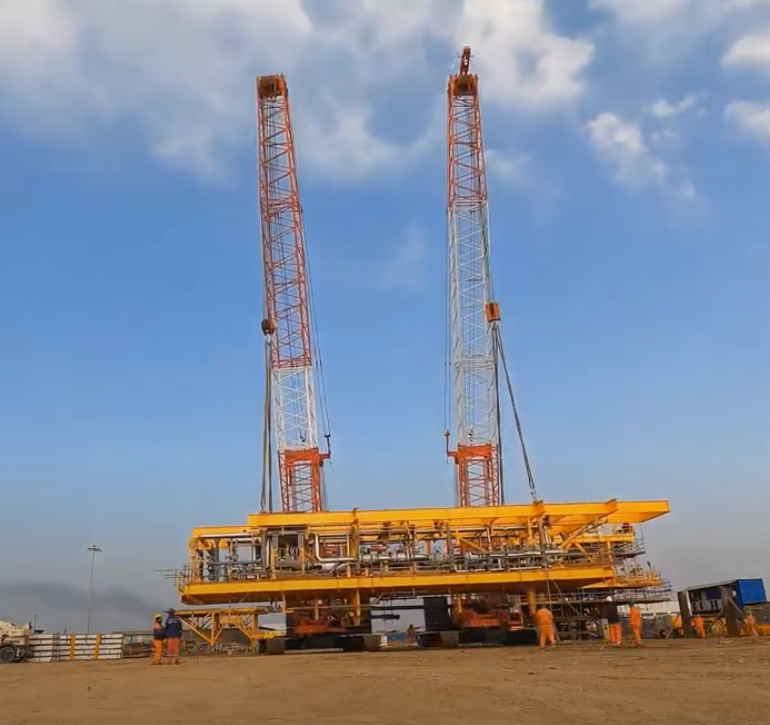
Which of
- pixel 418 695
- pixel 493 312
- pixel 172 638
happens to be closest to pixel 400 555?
pixel 172 638

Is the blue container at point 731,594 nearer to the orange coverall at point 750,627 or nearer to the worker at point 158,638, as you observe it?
the orange coverall at point 750,627

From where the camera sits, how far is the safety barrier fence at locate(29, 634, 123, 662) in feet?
158

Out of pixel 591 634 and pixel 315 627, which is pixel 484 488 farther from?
pixel 315 627

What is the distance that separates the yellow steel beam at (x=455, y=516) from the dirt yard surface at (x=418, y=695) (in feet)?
58.5

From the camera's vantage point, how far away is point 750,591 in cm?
5200

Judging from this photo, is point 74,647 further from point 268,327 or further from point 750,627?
point 750,627

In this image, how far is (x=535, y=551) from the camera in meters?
38.2

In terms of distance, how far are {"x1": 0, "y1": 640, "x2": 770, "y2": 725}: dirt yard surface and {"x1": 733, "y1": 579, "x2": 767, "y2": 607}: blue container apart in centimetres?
3508

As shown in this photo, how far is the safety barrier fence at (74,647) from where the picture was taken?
1896 inches

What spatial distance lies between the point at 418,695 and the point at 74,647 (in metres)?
43.1

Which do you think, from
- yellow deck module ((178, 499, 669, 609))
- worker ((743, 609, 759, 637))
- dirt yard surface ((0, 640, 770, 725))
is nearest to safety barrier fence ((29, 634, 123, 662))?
yellow deck module ((178, 499, 669, 609))

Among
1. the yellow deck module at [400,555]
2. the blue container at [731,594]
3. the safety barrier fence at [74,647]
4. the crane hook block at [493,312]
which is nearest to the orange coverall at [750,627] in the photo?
the yellow deck module at [400,555]

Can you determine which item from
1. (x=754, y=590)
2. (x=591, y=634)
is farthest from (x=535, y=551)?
(x=754, y=590)

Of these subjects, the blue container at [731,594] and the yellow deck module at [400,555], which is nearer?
the yellow deck module at [400,555]
